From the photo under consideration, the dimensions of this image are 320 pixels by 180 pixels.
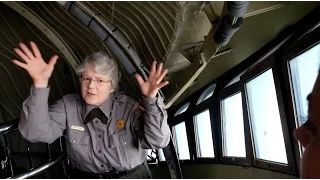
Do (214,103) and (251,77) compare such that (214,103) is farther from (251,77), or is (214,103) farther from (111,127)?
(111,127)

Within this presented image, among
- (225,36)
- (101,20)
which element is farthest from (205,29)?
(101,20)

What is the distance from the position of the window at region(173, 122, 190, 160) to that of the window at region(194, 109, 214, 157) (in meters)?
0.29

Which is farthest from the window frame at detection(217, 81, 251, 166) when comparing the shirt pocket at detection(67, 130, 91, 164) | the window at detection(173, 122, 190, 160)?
the shirt pocket at detection(67, 130, 91, 164)

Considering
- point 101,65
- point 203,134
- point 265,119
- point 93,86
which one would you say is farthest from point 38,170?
point 203,134

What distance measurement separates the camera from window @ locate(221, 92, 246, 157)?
10.6 ft

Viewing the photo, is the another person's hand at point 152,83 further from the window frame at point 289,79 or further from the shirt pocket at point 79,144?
the window frame at point 289,79

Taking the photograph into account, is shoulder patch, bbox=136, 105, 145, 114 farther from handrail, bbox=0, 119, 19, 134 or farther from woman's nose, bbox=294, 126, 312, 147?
woman's nose, bbox=294, 126, 312, 147

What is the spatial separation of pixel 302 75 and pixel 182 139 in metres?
2.86

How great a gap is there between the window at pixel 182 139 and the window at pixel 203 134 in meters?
0.29

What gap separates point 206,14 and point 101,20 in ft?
1.90

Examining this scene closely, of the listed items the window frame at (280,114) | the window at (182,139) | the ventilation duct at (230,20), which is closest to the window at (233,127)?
the window frame at (280,114)

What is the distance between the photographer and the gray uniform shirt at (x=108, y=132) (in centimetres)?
189

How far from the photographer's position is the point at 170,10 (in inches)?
72.5

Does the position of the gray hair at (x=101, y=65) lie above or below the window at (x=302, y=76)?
above
